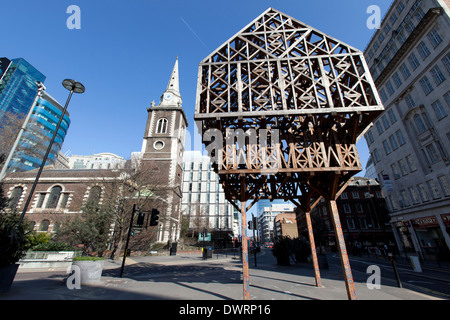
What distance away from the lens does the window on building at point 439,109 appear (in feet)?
68.8

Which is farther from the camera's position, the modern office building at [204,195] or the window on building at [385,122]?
the modern office building at [204,195]

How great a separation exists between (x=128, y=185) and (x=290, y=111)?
23351 millimetres

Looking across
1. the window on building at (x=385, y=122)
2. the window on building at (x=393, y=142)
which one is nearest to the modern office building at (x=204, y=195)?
the window on building at (x=393, y=142)

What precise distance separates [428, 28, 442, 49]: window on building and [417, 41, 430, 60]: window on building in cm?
80

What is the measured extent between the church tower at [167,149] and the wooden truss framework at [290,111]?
2465cm

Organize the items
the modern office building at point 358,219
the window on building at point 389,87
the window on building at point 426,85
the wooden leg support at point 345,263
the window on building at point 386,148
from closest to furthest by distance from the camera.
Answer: the wooden leg support at point 345,263
the window on building at point 426,85
the window on building at point 389,87
the window on building at point 386,148
the modern office building at point 358,219

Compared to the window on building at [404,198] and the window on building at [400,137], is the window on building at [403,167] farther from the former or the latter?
the window on building at [404,198]

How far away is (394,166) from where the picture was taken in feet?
92.8

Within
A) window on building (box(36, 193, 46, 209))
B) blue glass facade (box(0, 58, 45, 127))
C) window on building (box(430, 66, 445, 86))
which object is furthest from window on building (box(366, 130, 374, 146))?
blue glass facade (box(0, 58, 45, 127))

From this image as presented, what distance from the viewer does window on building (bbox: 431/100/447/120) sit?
2098 centimetres

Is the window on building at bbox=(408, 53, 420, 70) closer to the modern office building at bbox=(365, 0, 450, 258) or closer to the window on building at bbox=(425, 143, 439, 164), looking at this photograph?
the modern office building at bbox=(365, 0, 450, 258)
